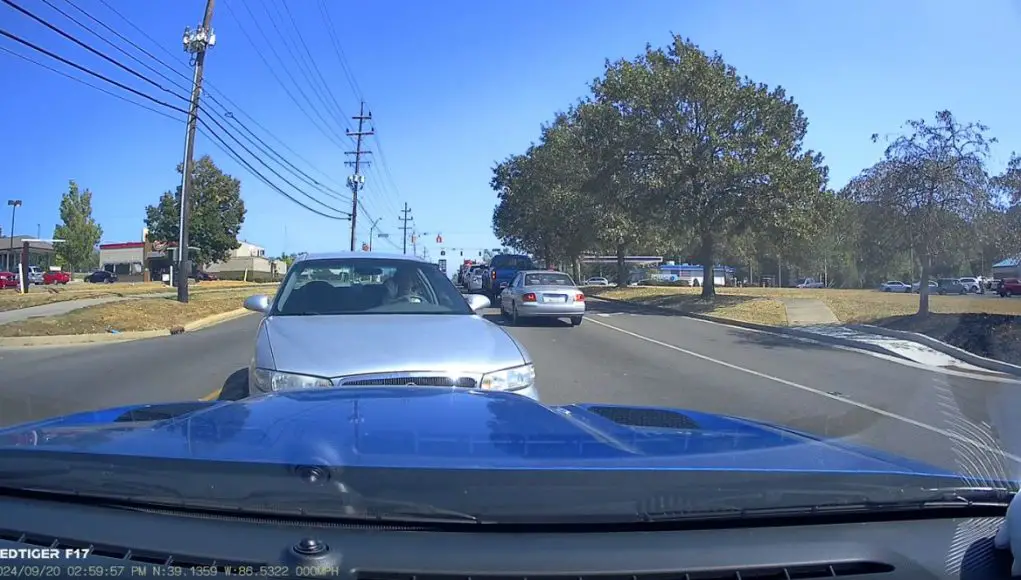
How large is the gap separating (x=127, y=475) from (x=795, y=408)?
7773 mm

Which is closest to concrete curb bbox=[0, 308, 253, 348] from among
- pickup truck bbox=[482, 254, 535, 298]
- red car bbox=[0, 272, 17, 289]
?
pickup truck bbox=[482, 254, 535, 298]

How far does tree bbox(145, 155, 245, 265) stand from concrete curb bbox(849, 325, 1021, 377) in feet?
170

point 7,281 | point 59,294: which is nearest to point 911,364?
point 59,294

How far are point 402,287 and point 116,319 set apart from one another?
14.0 meters

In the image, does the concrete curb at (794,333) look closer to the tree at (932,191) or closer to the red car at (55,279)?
the tree at (932,191)

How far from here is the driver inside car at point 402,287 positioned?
7070 mm

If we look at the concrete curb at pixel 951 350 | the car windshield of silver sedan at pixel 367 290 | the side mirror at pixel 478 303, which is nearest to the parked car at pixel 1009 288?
the concrete curb at pixel 951 350

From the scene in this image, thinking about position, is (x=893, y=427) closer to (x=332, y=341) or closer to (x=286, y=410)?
(x=332, y=341)

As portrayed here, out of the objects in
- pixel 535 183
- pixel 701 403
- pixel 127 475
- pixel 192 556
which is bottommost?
pixel 701 403

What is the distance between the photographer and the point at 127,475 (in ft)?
8.00

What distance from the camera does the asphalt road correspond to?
293 inches

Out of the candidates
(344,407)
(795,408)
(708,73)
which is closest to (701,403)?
(795,408)

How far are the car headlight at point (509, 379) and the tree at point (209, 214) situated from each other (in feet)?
189

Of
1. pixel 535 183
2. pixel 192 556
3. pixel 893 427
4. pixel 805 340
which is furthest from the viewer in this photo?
pixel 535 183
